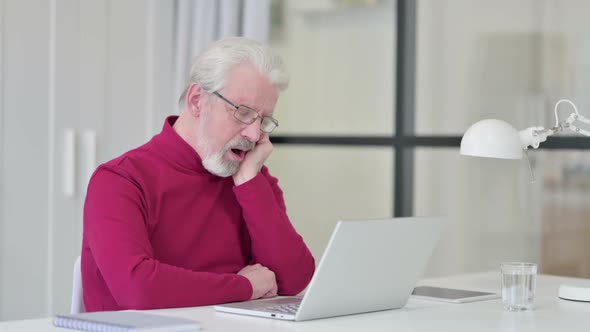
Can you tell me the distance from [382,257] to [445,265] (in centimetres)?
199

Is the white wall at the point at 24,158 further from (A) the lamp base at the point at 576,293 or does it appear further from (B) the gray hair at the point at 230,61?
(A) the lamp base at the point at 576,293

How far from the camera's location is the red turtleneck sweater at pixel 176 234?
198cm

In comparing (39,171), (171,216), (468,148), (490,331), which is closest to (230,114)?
(171,216)

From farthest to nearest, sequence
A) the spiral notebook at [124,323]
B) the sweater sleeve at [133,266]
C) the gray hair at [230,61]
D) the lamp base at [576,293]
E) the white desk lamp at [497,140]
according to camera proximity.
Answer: the gray hair at [230,61]
the lamp base at [576,293]
the white desk lamp at [497,140]
the sweater sleeve at [133,266]
the spiral notebook at [124,323]

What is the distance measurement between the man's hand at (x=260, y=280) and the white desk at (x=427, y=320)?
22 centimetres

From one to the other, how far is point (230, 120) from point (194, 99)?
116 mm

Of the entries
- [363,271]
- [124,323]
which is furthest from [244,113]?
[124,323]

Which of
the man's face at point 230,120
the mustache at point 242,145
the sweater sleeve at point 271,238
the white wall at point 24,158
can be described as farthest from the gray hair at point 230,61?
the white wall at point 24,158

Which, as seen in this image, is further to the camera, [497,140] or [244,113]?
[244,113]

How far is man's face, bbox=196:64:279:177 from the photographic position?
2293 mm

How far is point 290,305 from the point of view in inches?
74.9

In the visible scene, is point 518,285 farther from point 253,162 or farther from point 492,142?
point 253,162

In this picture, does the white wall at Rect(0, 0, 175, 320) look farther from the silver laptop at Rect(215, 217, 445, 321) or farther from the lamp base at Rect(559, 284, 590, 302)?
the lamp base at Rect(559, 284, 590, 302)

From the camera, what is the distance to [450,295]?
2.21m
